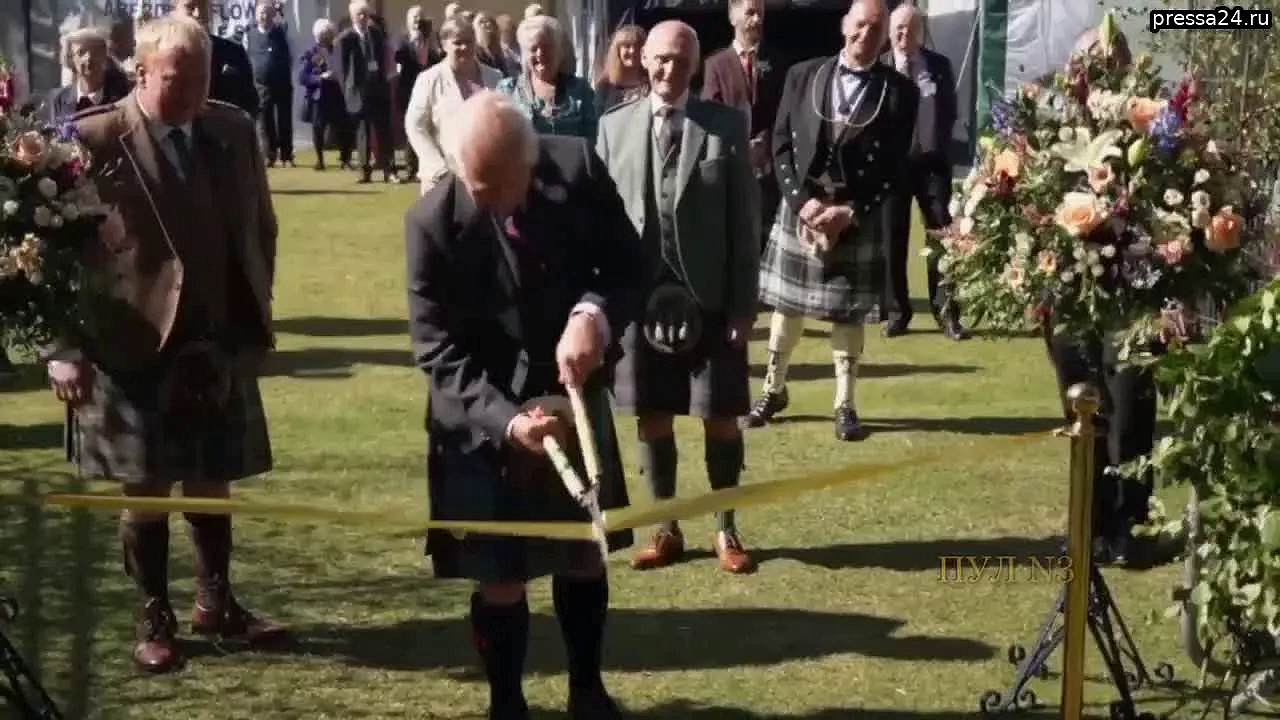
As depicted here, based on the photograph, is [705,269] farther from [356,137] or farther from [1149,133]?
[356,137]

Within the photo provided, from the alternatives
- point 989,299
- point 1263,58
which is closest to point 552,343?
point 989,299

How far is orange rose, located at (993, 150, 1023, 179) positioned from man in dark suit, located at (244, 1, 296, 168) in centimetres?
2060

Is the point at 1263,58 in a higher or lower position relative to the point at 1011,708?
higher

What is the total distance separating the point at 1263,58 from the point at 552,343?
7.95 m

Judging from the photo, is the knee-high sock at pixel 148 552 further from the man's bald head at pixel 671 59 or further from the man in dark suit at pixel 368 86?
the man in dark suit at pixel 368 86

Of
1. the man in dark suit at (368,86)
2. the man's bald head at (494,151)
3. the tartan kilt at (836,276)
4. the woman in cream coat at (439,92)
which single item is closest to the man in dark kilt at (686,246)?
the man's bald head at (494,151)

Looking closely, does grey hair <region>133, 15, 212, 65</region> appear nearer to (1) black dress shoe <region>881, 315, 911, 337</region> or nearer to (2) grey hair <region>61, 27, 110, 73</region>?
(2) grey hair <region>61, 27, 110, 73</region>

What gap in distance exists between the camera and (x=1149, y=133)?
19.4 ft

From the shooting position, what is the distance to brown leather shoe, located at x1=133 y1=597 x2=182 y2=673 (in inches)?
260

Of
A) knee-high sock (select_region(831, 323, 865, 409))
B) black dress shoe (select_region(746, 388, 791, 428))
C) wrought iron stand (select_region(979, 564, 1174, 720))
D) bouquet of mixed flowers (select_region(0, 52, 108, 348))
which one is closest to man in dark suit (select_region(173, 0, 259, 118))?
black dress shoe (select_region(746, 388, 791, 428))

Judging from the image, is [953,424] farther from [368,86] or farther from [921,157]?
[368,86]

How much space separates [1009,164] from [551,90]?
3.83 meters

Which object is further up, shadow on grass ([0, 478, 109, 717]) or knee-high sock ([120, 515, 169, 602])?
knee-high sock ([120, 515, 169, 602])

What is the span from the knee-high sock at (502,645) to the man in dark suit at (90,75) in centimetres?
662
